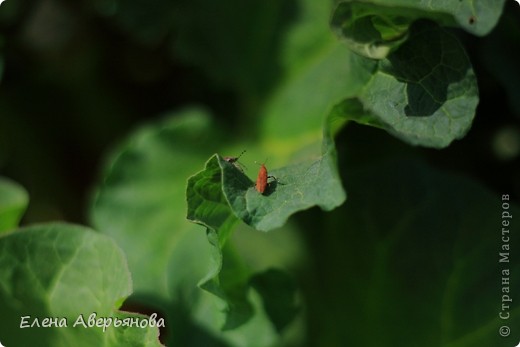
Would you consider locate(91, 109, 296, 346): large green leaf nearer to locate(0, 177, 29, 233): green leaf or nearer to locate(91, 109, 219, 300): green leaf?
locate(91, 109, 219, 300): green leaf

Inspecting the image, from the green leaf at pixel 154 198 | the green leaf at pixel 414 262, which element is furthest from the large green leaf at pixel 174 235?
the green leaf at pixel 414 262

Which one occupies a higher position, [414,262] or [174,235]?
[174,235]

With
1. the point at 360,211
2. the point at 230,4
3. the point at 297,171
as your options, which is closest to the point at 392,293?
the point at 360,211

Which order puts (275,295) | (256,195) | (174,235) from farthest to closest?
1. (174,235)
2. (275,295)
3. (256,195)

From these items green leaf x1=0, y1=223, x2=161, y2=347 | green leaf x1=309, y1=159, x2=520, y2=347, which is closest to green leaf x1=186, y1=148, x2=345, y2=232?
green leaf x1=0, y1=223, x2=161, y2=347

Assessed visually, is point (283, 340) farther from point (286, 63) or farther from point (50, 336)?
point (286, 63)

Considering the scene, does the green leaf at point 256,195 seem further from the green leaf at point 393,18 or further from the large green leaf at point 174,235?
the green leaf at point 393,18

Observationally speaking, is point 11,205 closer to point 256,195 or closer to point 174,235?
point 174,235

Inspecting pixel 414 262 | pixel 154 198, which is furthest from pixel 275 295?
pixel 154 198
